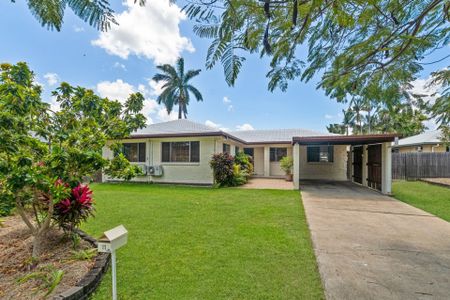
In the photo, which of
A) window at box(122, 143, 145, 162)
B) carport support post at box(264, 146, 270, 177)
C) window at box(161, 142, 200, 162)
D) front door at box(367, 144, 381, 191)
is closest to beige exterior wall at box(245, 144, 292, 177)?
carport support post at box(264, 146, 270, 177)

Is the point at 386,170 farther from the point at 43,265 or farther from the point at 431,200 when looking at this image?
the point at 43,265

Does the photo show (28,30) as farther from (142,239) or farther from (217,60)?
(142,239)

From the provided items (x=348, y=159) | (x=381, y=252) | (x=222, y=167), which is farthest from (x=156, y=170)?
(x=348, y=159)

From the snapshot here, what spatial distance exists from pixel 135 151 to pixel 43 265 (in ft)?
36.6

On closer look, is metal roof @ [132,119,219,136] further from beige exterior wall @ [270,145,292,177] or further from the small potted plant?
beige exterior wall @ [270,145,292,177]

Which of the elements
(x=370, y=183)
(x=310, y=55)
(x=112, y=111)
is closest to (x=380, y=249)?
(x=310, y=55)

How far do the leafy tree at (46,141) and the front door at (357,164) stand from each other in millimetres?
13264

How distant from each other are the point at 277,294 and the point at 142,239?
9.18 ft

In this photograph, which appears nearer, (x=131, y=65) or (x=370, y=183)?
(x=131, y=65)

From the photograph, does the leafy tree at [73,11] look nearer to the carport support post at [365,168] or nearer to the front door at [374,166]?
the front door at [374,166]

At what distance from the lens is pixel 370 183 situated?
11.8 m

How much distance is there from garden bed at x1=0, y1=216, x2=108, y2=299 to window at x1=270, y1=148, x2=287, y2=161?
14.7m

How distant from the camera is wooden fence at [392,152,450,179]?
14.9 metres

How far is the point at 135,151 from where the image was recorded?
13891mm
